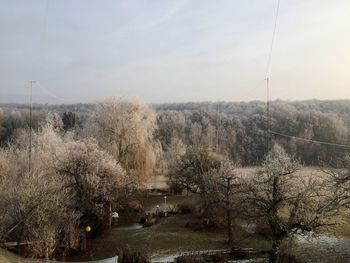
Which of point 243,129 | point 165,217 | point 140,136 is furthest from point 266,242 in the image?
point 243,129

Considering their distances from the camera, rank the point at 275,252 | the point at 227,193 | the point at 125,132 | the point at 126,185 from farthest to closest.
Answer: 1. the point at 125,132
2. the point at 126,185
3. the point at 227,193
4. the point at 275,252

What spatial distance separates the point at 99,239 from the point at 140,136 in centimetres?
1374

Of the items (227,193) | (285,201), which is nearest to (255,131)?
(227,193)

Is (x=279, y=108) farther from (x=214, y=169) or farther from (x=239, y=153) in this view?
(x=214, y=169)

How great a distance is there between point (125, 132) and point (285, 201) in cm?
2028

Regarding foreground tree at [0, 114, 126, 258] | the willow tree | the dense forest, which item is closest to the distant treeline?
the dense forest

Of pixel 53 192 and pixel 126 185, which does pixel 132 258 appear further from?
pixel 126 185

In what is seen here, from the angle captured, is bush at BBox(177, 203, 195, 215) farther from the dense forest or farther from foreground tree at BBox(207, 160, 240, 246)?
foreground tree at BBox(207, 160, 240, 246)

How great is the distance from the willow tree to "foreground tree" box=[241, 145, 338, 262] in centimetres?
1778

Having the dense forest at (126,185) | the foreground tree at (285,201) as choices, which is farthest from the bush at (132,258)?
the foreground tree at (285,201)

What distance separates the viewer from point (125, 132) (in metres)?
34.5

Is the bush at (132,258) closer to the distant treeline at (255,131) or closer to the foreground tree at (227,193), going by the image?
the foreground tree at (227,193)

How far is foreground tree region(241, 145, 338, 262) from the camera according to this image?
15508mm

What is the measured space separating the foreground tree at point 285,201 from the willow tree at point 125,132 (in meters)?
17.8
